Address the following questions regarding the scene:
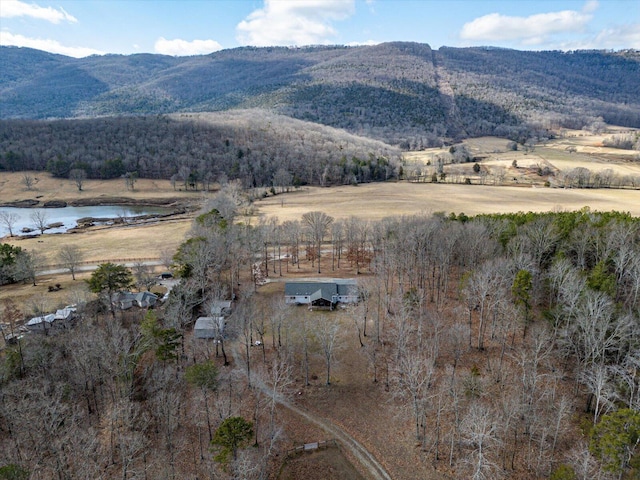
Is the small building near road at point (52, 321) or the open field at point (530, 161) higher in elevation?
the open field at point (530, 161)

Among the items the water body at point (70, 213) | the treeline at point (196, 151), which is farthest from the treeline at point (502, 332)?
the treeline at point (196, 151)

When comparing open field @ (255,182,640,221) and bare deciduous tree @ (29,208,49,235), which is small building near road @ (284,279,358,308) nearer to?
open field @ (255,182,640,221)

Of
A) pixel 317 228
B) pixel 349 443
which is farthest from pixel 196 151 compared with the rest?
pixel 349 443

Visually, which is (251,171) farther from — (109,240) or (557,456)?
(557,456)

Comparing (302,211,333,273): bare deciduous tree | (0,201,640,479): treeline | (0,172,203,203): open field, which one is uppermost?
(0,172,203,203): open field

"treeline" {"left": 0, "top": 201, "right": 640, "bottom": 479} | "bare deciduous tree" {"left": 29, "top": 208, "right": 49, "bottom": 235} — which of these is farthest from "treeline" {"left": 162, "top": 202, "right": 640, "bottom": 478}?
"bare deciduous tree" {"left": 29, "top": 208, "right": 49, "bottom": 235}

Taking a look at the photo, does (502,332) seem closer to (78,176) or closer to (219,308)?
(219,308)

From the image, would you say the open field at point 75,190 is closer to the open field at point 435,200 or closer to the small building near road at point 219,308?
the open field at point 435,200
